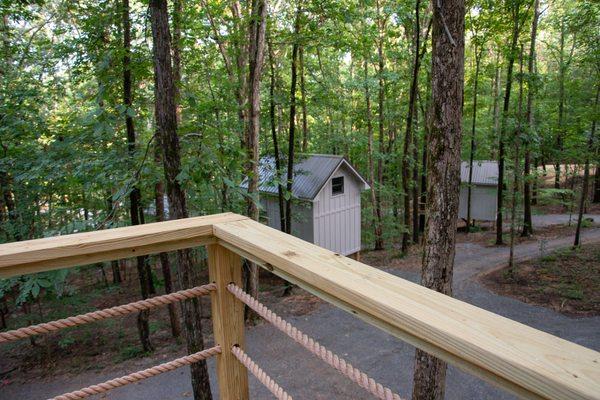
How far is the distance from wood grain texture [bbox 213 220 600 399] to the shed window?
13353mm

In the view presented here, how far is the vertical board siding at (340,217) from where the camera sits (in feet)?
45.7

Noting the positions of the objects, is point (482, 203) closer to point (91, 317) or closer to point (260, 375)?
point (260, 375)

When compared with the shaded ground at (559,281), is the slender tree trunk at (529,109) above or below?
above

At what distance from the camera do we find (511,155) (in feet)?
49.7

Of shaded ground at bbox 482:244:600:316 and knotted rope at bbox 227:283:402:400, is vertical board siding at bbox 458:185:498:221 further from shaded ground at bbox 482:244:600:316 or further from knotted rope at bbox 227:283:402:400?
knotted rope at bbox 227:283:402:400

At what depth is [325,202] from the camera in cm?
1402

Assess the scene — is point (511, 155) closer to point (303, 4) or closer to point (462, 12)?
point (303, 4)

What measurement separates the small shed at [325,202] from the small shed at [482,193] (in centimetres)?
923

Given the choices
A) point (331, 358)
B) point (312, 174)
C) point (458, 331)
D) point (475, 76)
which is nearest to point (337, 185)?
point (312, 174)

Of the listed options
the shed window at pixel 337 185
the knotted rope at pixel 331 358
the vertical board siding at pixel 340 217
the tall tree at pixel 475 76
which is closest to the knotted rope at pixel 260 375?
the knotted rope at pixel 331 358

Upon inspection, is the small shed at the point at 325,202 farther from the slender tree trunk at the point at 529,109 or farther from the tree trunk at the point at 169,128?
the tree trunk at the point at 169,128

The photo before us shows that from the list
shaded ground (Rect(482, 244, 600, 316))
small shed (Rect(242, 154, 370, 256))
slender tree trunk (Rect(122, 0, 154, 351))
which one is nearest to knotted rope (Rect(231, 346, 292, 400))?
slender tree trunk (Rect(122, 0, 154, 351))

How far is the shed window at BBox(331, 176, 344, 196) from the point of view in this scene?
14372 millimetres

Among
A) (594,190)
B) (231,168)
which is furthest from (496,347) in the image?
(594,190)
